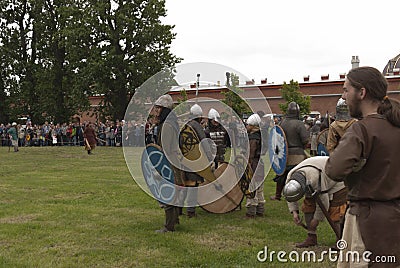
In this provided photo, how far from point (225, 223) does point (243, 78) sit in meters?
2.13

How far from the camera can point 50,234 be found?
6305mm

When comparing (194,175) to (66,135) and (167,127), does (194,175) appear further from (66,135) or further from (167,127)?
(66,135)

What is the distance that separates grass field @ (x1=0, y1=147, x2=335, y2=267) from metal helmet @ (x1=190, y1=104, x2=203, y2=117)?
1.12m

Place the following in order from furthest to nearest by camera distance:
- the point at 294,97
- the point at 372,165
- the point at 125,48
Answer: the point at 294,97
the point at 125,48
the point at 372,165

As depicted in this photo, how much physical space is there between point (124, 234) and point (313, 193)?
117 inches

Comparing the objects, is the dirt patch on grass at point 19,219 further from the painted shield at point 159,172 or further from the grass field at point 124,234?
the painted shield at point 159,172

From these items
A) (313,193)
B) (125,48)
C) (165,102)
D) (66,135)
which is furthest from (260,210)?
(125,48)

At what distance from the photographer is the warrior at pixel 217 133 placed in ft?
25.5

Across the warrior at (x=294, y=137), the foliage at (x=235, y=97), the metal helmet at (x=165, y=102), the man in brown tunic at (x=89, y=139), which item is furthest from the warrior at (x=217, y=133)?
the man in brown tunic at (x=89, y=139)

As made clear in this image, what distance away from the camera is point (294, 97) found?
36.3 meters

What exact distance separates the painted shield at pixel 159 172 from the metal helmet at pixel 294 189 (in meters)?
2.43

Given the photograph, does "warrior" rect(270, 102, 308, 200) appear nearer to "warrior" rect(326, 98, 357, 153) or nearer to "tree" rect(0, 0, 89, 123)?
"warrior" rect(326, 98, 357, 153)

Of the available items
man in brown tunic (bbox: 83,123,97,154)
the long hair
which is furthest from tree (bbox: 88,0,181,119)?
the long hair

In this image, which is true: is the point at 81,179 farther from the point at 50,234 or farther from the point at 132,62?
the point at 132,62
